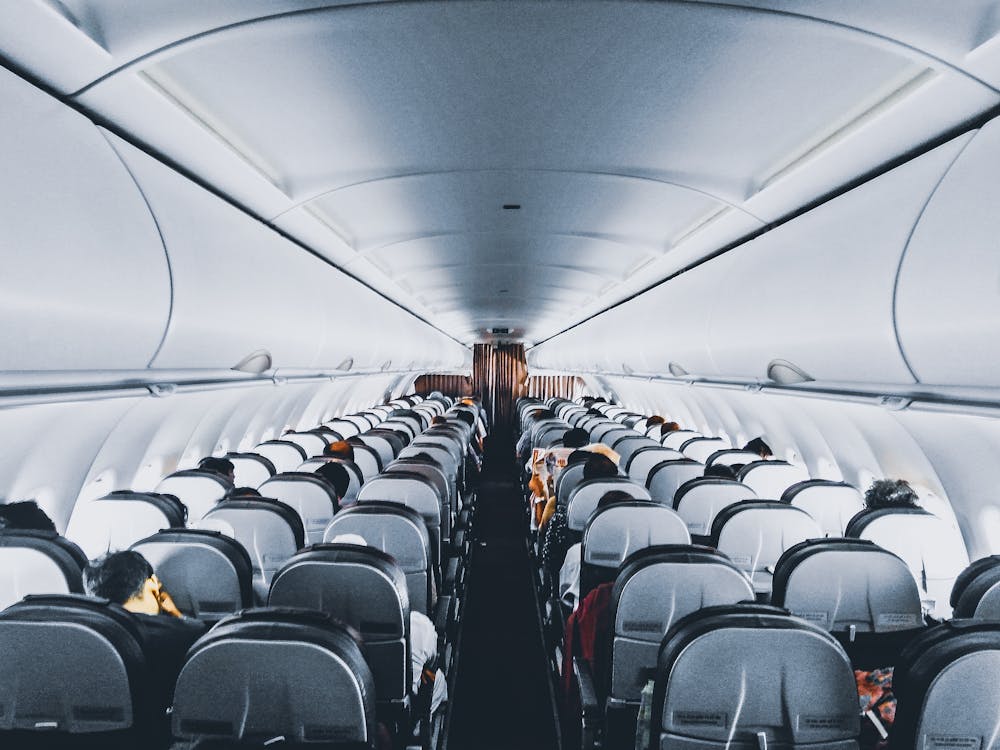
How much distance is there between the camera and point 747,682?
227 cm

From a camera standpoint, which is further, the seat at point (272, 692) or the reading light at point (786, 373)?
the reading light at point (786, 373)

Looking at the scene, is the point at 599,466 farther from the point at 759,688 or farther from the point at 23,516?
the point at 23,516

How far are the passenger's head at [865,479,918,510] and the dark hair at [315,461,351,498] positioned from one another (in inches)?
182

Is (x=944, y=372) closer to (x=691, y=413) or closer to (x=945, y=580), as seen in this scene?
(x=945, y=580)

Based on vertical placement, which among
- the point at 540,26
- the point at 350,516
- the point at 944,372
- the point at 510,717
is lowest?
the point at 510,717

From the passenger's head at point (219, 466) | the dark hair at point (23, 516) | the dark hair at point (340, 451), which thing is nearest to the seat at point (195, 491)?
the passenger's head at point (219, 466)

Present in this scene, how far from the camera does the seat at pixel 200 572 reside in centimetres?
360

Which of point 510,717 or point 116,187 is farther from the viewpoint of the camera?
point 510,717

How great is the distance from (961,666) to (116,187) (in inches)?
146

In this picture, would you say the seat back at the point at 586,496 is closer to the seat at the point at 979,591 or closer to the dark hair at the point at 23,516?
the seat at the point at 979,591

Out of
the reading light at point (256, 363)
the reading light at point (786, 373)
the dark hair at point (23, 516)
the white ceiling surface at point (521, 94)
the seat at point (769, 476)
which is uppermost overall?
the white ceiling surface at point (521, 94)

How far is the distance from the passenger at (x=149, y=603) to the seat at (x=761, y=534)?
3.24 meters

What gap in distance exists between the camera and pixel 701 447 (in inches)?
382

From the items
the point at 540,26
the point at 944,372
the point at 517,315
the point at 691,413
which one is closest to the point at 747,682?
the point at 944,372
